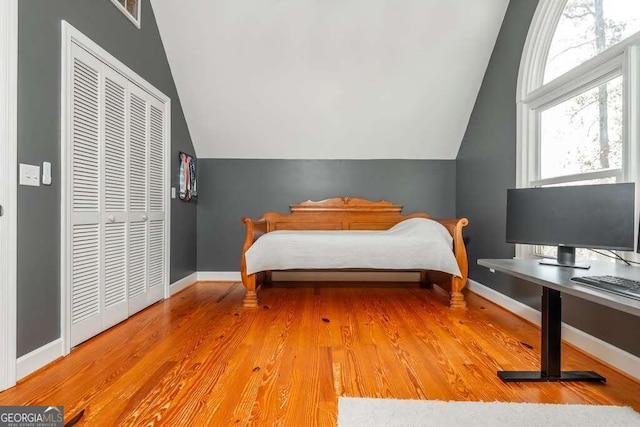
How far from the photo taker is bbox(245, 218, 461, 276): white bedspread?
2844mm

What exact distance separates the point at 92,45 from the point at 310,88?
6.27 ft

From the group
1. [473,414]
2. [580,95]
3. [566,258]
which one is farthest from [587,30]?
[473,414]

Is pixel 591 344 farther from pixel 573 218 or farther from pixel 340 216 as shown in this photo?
pixel 340 216

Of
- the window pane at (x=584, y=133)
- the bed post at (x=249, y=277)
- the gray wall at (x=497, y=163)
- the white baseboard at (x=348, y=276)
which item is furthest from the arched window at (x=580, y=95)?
the bed post at (x=249, y=277)

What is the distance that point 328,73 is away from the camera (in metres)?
3.30

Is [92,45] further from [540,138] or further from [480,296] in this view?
[480,296]

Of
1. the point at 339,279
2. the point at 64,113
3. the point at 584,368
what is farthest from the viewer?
the point at 339,279

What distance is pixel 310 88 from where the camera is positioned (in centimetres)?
342

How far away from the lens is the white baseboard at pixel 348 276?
396 cm

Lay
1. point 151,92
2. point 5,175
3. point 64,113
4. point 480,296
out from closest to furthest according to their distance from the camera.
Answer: point 5,175
point 64,113
point 151,92
point 480,296

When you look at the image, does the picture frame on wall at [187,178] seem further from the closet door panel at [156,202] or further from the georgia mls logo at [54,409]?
the georgia mls logo at [54,409]

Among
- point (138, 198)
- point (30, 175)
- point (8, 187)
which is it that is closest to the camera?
point (8, 187)

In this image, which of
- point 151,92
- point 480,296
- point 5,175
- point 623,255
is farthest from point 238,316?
point 623,255

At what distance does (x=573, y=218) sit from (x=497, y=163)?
1.47 m
